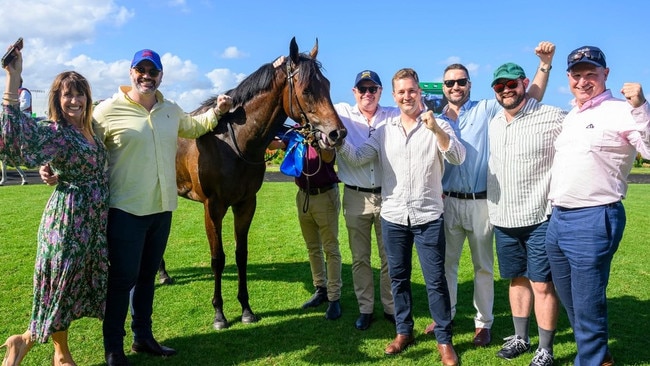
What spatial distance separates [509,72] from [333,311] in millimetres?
2724

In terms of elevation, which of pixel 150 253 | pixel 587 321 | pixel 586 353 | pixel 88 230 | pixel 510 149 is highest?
pixel 510 149

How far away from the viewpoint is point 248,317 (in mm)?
4531

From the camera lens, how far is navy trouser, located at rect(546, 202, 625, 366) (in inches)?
112

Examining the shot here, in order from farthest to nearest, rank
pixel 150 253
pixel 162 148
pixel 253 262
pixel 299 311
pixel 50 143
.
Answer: pixel 253 262 < pixel 299 311 < pixel 150 253 < pixel 162 148 < pixel 50 143

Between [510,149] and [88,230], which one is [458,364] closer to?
[510,149]

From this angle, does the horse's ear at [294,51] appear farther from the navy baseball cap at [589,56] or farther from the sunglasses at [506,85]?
the navy baseball cap at [589,56]

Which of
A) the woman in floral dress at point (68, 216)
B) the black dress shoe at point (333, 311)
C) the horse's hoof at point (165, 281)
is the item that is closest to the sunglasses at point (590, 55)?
the black dress shoe at point (333, 311)

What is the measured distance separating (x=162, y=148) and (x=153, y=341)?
5.33 ft

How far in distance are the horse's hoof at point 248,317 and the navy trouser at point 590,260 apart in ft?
9.16

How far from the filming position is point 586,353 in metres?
2.96

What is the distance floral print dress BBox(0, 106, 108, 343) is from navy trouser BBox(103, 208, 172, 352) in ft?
0.43

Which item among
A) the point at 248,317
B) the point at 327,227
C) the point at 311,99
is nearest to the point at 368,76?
the point at 311,99

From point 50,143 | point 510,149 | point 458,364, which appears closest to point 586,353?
point 458,364

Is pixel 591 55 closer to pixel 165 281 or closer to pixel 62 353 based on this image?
pixel 62 353
